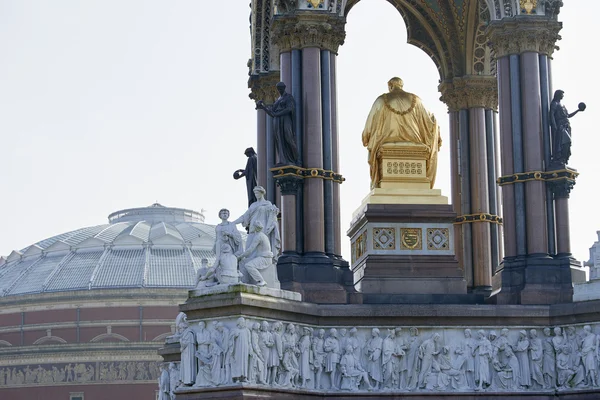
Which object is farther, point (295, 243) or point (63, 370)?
point (63, 370)

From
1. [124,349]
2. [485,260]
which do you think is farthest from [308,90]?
A: [124,349]

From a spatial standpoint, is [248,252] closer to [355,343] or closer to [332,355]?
[332,355]

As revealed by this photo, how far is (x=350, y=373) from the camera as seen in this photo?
3447cm

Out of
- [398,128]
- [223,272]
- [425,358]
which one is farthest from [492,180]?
[223,272]

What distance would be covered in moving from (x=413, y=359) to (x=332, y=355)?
2.18m

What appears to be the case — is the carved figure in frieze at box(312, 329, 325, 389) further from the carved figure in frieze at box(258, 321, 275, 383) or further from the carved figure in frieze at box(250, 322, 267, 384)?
the carved figure in frieze at box(250, 322, 267, 384)

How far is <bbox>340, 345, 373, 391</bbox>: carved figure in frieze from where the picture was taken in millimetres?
34469

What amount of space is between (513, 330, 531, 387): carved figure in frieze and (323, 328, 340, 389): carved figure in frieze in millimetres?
4680

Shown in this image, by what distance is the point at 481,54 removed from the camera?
1695 inches

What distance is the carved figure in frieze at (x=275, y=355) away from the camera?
33.1m

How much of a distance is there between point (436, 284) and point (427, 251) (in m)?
1.01

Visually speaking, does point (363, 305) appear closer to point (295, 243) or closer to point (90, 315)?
point (295, 243)

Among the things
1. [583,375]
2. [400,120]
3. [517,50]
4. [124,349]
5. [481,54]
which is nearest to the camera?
[583,375]

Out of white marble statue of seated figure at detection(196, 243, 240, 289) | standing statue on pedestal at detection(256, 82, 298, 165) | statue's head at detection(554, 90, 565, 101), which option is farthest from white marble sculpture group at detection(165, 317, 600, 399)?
statue's head at detection(554, 90, 565, 101)
